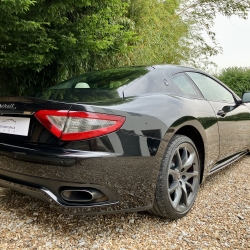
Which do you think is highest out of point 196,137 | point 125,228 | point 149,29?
point 149,29

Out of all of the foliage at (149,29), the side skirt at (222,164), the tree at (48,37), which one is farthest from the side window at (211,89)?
the foliage at (149,29)

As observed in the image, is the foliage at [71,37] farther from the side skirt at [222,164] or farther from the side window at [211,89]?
the side skirt at [222,164]

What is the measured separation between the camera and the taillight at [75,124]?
53.6 inches

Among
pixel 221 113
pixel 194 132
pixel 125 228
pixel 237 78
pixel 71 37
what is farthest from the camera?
pixel 237 78

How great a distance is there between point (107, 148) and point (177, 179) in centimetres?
67

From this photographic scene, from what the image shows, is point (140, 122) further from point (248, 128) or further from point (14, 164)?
point (248, 128)

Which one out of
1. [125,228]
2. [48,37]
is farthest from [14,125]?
[48,37]

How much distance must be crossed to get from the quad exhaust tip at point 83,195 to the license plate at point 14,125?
0.42 metres

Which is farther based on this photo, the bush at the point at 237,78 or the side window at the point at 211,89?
the bush at the point at 237,78

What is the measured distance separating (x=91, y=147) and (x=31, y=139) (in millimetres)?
366

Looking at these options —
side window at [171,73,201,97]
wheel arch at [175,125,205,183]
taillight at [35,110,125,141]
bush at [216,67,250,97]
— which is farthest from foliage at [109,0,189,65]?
bush at [216,67,250,97]

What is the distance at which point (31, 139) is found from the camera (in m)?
1.45

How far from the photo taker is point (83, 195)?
146 centimetres

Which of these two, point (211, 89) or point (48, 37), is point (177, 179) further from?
point (48, 37)
